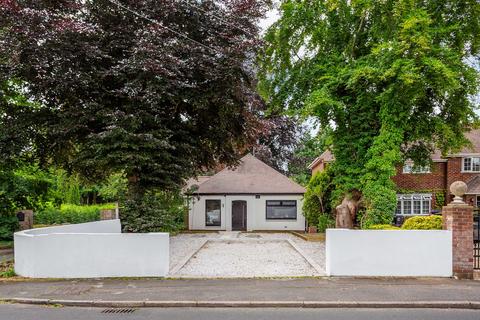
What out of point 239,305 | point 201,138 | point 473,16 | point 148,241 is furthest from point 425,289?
point 473,16

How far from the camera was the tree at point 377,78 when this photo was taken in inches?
535

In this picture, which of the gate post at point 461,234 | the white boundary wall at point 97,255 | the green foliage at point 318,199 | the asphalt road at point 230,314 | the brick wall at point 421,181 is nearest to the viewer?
the asphalt road at point 230,314

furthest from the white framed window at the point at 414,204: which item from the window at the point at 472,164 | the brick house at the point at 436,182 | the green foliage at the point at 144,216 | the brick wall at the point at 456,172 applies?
the green foliage at the point at 144,216

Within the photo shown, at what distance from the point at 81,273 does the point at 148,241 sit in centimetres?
185

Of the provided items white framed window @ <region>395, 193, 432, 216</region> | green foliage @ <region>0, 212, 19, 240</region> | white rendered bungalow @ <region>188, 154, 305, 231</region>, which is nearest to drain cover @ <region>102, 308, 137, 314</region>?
green foliage @ <region>0, 212, 19, 240</region>

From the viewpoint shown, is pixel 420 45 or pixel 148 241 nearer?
pixel 148 241

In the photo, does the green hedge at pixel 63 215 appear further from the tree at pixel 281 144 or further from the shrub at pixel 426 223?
the shrub at pixel 426 223

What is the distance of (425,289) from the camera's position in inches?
372

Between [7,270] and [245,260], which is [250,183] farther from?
[7,270]

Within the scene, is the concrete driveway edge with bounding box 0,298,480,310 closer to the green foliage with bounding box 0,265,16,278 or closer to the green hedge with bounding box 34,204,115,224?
the green foliage with bounding box 0,265,16,278

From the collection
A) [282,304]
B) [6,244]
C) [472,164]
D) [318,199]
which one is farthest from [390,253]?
[472,164]

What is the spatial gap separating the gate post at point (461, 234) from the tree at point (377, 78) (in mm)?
4169

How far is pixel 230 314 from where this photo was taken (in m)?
7.88

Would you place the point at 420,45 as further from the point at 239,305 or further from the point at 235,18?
the point at 239,305
